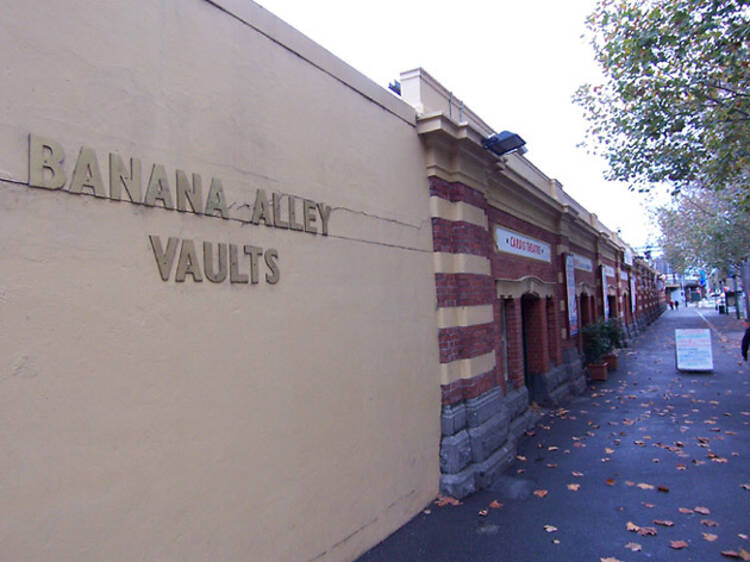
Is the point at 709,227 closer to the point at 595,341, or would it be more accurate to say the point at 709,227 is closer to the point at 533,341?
the point at 595,341

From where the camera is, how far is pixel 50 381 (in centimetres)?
233

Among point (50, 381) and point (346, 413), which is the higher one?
point (50, 381)

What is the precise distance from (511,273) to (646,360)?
11.3 meters

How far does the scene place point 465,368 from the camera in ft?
20.4

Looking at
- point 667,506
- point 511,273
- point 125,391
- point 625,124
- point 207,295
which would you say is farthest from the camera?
point 625,124

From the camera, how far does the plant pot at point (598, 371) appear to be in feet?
44.1

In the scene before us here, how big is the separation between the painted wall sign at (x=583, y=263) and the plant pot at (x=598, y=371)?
2.66m

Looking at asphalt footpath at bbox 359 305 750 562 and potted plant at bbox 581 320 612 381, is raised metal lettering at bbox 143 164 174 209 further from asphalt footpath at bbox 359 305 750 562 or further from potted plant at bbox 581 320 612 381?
potted plant at bbox 581 320 612 381

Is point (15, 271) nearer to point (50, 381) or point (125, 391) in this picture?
point (50, 381)

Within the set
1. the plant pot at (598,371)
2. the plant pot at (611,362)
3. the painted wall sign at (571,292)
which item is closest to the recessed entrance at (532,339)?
the painted wall sign at (571,292)

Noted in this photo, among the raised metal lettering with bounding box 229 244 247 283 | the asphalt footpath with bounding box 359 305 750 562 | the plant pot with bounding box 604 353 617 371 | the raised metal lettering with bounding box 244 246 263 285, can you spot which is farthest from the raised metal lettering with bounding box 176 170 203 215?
the plant pot with bounding box 604 353 617 371

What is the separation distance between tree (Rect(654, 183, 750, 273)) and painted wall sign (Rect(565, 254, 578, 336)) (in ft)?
23.4

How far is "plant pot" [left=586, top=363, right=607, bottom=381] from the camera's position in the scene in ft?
44.1

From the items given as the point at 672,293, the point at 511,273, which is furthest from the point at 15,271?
the point at 672,293
